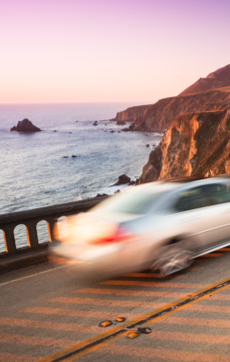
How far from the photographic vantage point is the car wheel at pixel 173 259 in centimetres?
559

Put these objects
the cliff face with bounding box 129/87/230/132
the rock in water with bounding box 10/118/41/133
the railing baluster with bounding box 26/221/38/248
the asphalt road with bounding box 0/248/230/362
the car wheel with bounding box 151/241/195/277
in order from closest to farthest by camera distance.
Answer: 1. the asphalt road with bounding box 0/248/230/362
2. the car wheel with bounding box 151/241/195/277
3. the railing baluster with bounding box 26/221/38/248
4. the cliff face with bounding box 129/87/230/132
5. the rock in water with bounding box 10/118/41/133

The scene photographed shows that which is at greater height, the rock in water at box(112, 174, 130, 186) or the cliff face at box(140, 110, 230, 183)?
the cliff face at box(140, 110, 230, 183)

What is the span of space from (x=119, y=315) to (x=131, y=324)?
Answer: 313 mm

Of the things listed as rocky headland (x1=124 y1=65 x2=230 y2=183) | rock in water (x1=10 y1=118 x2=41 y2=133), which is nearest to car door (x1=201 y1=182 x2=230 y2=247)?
rocky headland (x1=124 y1=65 x2=230 y2=183)

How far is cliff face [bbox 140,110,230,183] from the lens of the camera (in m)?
38.0

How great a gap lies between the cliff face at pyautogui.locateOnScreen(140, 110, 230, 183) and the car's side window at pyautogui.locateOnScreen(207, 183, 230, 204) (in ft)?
89.7

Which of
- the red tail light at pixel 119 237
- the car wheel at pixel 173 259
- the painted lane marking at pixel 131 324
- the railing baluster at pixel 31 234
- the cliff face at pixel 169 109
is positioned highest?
the cliff face at pixel 169 109

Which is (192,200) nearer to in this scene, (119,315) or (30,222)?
(119,315)

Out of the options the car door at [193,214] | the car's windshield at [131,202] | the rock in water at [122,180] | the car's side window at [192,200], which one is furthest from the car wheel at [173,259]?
the rock in water at [122,180]

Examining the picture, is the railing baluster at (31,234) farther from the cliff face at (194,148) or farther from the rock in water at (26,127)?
the rock in water at (26,127)

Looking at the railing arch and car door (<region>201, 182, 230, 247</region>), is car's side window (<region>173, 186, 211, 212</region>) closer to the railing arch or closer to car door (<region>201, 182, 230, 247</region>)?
car door (<region>201, 182, 230, 247</region>)

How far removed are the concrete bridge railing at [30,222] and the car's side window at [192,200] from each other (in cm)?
267

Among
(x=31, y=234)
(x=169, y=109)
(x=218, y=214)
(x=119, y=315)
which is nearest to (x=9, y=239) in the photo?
(x=31, y=234)

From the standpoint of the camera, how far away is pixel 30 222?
7152 millimetres
